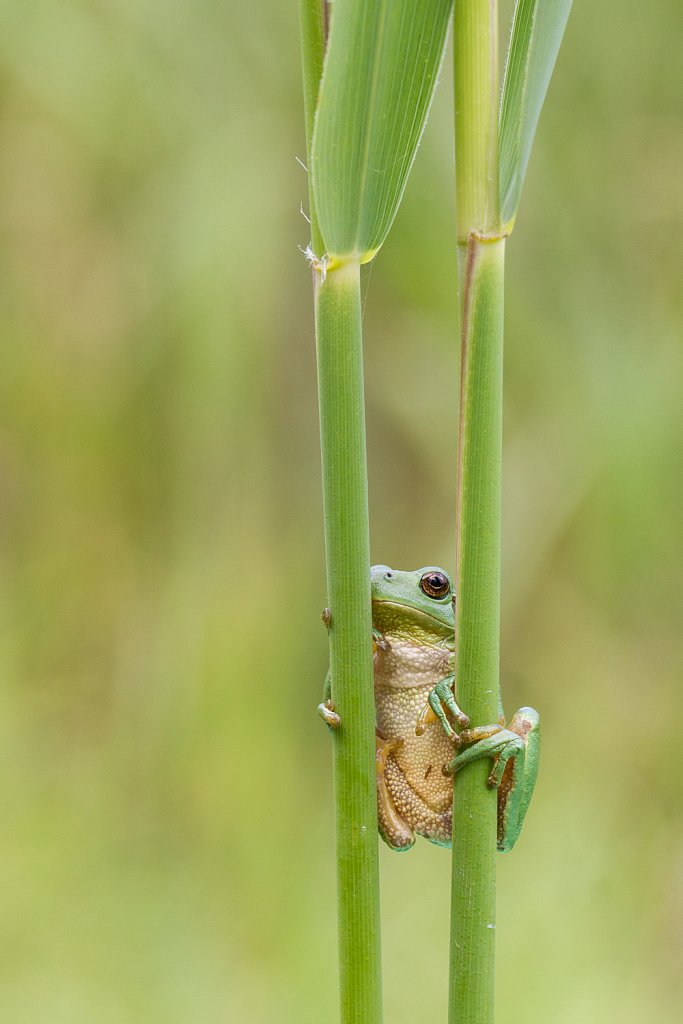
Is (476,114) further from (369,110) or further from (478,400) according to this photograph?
(478,400)

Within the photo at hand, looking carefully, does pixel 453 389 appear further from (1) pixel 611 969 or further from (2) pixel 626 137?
(1) pixel 611 969

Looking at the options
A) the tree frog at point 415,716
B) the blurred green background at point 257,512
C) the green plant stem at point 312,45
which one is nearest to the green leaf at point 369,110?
the green plant stem at point 312,45

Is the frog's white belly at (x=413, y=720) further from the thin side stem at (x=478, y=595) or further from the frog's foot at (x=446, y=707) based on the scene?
the thin side stem at (x=478, y=595)

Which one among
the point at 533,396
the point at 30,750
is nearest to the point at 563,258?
the point at 533,396

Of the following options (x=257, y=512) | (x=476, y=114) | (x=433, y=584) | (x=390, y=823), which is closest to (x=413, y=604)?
(x=433, y=584)

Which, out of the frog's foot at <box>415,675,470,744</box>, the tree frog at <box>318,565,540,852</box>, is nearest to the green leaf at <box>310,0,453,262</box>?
the frog's foot at <box>415,675,470,744</box>

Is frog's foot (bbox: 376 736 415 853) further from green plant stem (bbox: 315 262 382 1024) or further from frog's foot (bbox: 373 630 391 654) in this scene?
green plant stem (bbox: 315 262 382 1024)
